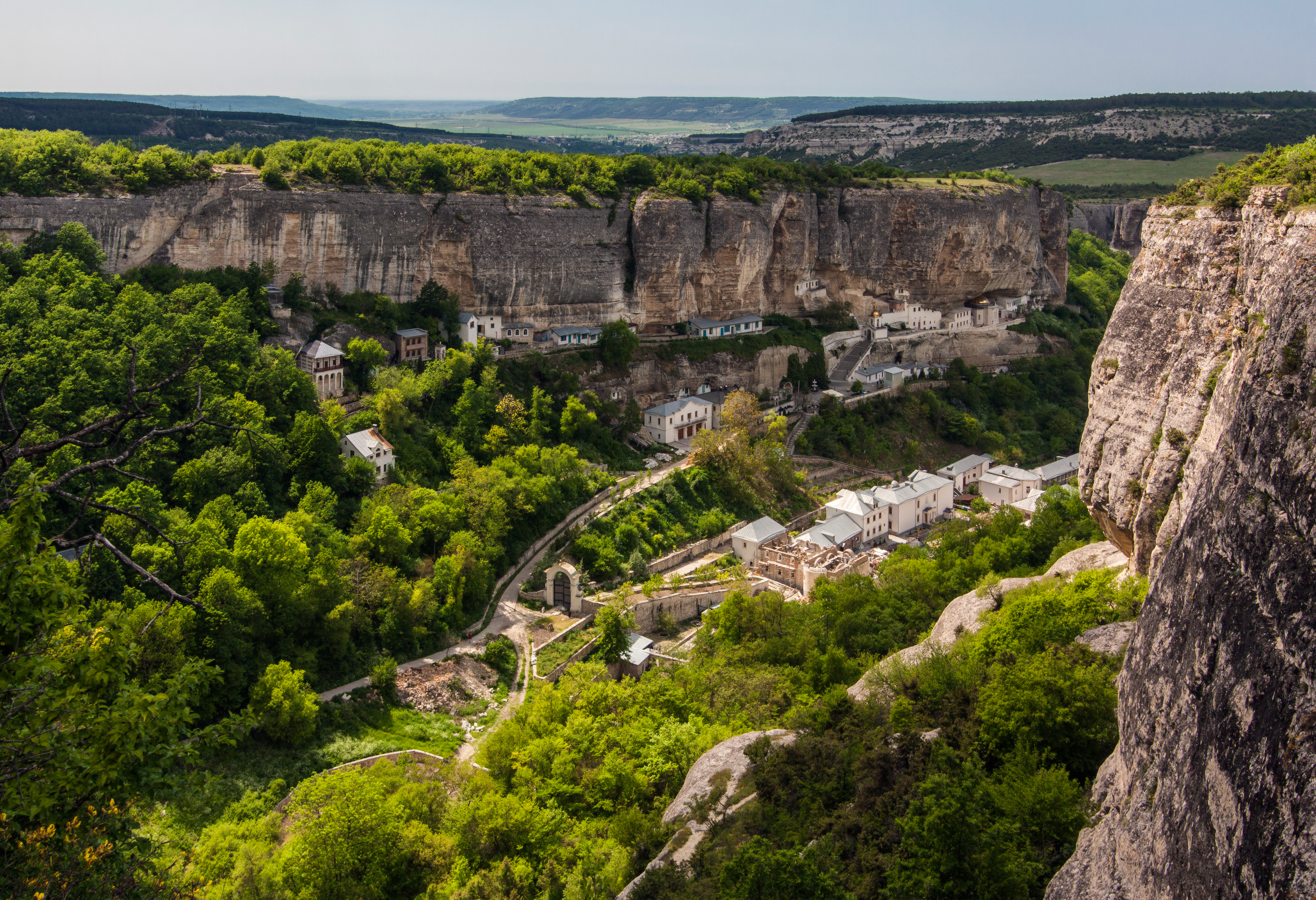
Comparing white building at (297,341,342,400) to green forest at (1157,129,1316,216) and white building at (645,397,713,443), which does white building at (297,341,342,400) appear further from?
green forest at (1157,129,1316,216)

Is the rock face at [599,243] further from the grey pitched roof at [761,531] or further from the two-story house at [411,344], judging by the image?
the grey pitched roof at [761,531]

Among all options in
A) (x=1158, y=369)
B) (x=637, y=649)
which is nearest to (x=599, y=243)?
(x=637, y=649)

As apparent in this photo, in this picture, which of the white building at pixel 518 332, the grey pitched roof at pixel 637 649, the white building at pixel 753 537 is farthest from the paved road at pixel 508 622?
the white building at pixel 518 332

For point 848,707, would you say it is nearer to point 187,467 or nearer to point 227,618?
point 227,618

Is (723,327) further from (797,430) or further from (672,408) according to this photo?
(672,408)

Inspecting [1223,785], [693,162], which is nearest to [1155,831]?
[1223,785]
